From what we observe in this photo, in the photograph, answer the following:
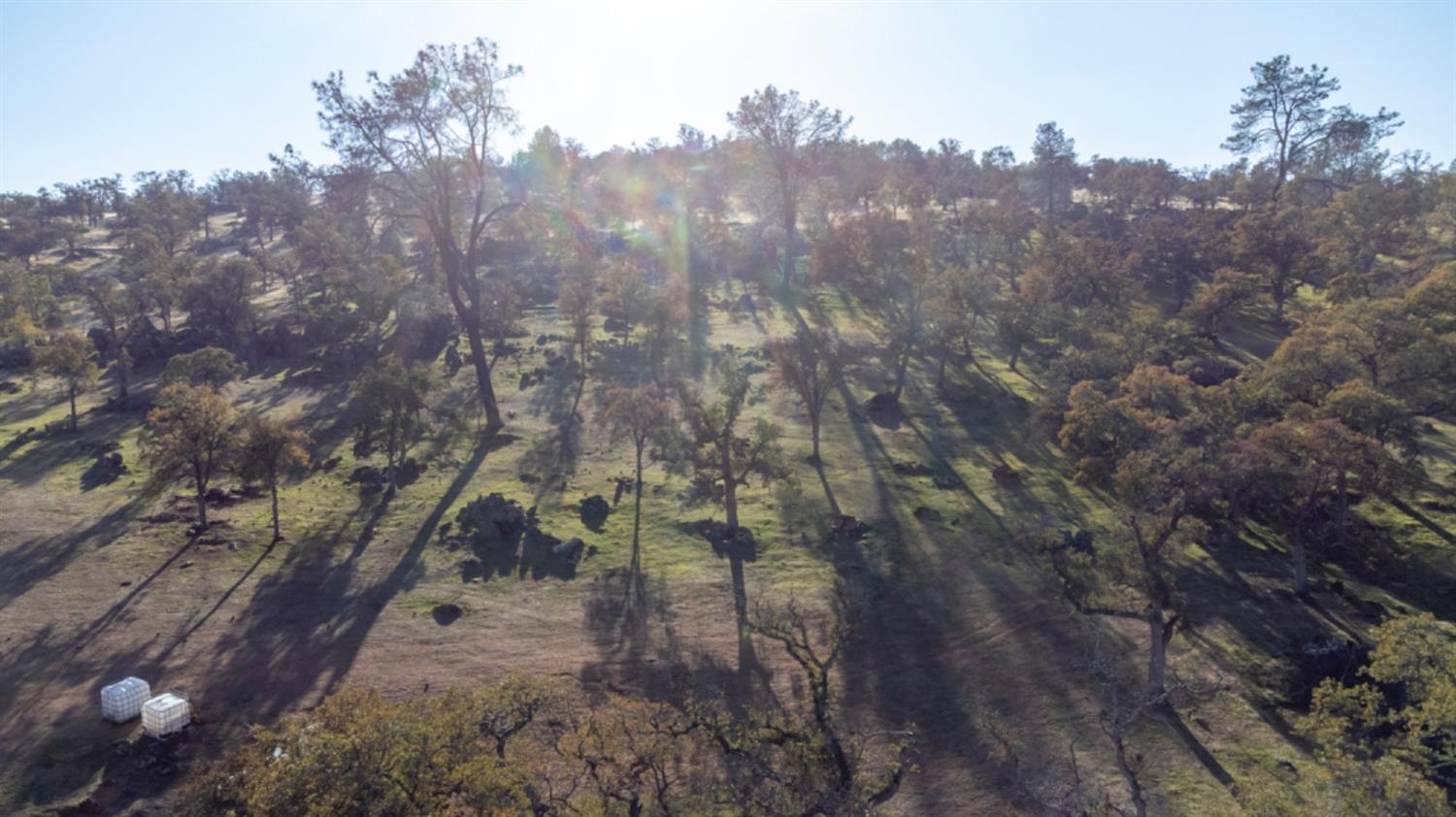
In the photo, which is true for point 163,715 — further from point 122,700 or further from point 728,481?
point 728,481

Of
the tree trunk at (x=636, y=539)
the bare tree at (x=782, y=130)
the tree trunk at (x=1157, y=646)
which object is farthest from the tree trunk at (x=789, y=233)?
the tree trunk at (x=1157, y=646)

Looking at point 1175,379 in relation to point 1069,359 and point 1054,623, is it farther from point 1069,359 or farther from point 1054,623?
point 1054,623

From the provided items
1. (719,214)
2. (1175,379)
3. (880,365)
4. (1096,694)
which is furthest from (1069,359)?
(719,214)

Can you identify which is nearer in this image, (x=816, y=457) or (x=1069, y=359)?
(x=816, y=457)

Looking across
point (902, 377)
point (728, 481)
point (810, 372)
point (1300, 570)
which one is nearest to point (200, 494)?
point (728, 481)

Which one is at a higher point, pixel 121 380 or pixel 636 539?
pixel 121 380

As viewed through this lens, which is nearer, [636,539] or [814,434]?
[636,539]

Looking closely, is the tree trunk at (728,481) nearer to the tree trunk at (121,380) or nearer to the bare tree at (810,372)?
the bare tree at (810,372)
